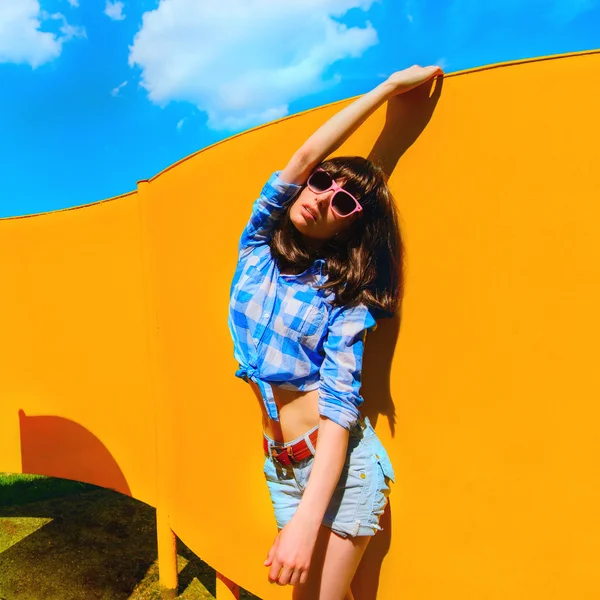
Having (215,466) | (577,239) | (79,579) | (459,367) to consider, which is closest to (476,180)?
(577,239)

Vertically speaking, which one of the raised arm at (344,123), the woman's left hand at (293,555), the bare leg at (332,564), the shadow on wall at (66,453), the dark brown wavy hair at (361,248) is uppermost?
the raised arm at (344,123)

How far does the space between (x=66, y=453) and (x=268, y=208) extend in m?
2.44

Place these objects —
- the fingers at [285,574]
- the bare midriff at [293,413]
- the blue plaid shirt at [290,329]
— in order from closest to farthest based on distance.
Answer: the fingers at [285,574] → the blue plaid shirt at [290,329] → the bare midriff at [293,413]

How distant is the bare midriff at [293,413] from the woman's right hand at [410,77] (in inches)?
33.8

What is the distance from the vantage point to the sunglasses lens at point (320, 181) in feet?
4.36

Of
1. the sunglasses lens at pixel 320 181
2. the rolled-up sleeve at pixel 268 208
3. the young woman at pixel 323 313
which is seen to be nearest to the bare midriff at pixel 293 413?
the young woman at pixel 323 313

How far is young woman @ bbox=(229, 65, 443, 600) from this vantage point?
1.33 metres

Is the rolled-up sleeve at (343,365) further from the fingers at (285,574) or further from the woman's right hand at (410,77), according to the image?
the woman's right hand at (410,77)

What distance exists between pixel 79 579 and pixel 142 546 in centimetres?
51

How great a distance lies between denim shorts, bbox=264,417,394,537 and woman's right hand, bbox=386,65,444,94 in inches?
36.4

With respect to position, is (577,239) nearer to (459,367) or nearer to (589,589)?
(459,367)

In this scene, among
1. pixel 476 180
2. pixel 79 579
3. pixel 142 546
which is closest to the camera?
pixel 476 180

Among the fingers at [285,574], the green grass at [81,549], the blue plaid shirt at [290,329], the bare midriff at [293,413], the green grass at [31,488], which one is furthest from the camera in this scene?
the green grass at [31,488]

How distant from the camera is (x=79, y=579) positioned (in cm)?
304
